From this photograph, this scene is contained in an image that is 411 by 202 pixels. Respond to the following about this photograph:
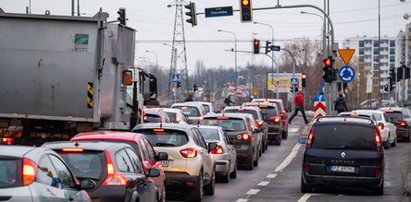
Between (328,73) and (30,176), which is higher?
(328,73)

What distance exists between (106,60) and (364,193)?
281 inches

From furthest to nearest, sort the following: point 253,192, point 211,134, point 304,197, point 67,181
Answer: point 211,134 → point 253,192 → point 304,197 → point 67,181

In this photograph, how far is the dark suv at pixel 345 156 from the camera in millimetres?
20344

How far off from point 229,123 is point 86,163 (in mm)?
16200

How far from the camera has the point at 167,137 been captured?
1883cm

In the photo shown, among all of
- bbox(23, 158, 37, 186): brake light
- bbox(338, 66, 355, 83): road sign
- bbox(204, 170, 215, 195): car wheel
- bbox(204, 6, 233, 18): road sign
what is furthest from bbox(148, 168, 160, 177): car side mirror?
bbox(204, 6, 233, 18): road sign

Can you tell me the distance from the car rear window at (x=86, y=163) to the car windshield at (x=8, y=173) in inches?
129

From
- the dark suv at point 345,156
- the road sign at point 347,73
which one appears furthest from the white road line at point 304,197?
the road sign at point 347,73

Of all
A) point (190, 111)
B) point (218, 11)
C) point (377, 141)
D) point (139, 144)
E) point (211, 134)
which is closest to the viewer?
point (139, 144)

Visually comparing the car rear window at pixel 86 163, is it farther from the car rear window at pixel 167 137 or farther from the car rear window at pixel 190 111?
the car rear window at pixel 190 111

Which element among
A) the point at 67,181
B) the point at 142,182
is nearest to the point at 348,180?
the point at 142,182

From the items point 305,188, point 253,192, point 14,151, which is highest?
point 14,151

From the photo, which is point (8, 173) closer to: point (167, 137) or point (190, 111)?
point (167, 137)

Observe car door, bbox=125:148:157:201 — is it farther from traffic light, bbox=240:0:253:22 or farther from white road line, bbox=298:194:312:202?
traffic light, bbox=240:0:253:22
